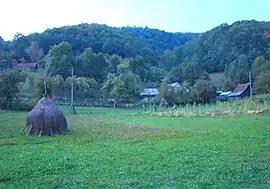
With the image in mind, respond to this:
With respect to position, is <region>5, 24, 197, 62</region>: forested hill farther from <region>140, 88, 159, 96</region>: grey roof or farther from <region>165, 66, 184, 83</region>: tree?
<region>140, 88, 159, 96</region>: grey roof

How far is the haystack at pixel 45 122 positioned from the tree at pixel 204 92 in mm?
49904

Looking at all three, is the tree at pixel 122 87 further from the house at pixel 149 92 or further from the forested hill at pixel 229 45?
the forested hill at pixel 229 45

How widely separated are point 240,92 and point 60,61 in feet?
130

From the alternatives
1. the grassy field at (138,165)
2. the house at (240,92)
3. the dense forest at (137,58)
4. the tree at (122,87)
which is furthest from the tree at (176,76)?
the grassy field at (138,165)

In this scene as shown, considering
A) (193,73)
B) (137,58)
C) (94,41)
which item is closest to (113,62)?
(137,58)

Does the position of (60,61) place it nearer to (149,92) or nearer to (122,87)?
(122,87)

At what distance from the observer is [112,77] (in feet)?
243

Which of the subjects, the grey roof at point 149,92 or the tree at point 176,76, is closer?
the grey roof at point 149,92

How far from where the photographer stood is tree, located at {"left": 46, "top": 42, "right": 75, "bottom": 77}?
7969cm

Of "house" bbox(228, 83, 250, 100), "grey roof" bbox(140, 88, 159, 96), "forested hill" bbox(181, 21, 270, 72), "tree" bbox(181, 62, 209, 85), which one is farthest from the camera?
"forested hill" bbox(181, 21, 270, 72)

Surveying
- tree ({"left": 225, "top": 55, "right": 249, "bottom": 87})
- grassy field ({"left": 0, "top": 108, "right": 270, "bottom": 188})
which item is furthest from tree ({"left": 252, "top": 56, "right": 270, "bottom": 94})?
grassy field ({"left": 0, "top": 108, "right": 270, "bottom": 188})

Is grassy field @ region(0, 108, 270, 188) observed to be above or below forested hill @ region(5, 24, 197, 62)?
below

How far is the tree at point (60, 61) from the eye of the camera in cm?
7969

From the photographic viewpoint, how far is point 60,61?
262 feet
